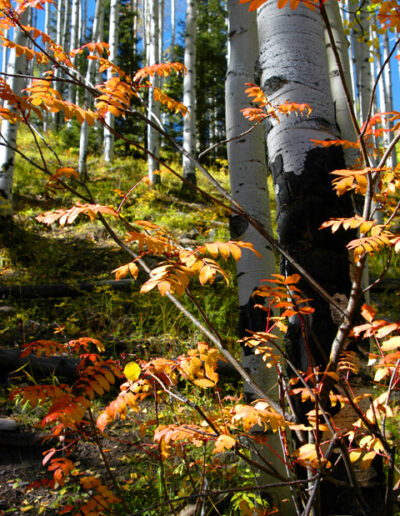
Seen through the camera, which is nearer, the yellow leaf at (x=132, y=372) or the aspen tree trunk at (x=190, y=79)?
the yellow leaf at (x=132, y=372)

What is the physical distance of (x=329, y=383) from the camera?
3.34ft

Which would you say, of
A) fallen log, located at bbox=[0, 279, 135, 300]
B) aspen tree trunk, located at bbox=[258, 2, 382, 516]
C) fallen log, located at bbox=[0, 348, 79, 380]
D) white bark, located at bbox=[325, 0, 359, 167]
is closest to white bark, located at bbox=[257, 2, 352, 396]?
aspen tree trunk, located at bbox=[258, 2, 382, 516]

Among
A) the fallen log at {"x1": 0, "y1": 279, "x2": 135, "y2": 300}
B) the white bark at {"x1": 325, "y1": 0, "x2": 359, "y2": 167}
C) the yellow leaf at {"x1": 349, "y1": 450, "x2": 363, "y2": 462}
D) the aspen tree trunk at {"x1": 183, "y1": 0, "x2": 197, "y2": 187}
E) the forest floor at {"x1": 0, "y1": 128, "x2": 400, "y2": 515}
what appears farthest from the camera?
the aspen tree trunk at {"x1": 183, "y1": 0, "x2": 197, "y2": 187}

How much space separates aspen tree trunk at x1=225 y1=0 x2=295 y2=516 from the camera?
194 centimetres

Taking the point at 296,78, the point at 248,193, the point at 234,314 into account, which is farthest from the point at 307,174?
A: the point at 234,314

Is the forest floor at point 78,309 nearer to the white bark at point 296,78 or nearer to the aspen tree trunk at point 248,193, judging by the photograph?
the aspen tree trunk at point 248,193

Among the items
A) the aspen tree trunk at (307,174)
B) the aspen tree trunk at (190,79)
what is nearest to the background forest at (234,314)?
the aspen tree trunk at (307,174)

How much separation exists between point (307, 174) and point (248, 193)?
775mm

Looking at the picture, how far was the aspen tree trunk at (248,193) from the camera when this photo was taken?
1.94 m

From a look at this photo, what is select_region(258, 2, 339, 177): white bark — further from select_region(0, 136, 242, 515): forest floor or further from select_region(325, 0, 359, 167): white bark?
select_region(0, 136, 242, 515): forest floor

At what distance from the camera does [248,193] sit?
7.11ft

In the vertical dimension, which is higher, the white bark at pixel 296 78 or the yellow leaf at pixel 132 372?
the white bark at pixel 296 78

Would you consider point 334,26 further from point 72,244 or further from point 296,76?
point 72,244

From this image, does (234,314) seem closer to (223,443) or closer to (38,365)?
(38,365)
